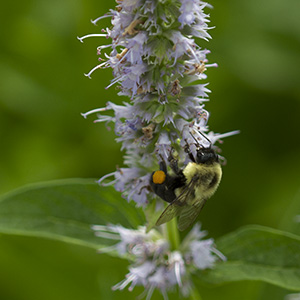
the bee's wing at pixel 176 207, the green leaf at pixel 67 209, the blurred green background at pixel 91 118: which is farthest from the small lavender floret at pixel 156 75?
the blurred green background at pixel 91 118

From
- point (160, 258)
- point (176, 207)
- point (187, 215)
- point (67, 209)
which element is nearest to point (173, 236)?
point (160, 258)

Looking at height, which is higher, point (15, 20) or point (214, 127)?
point (15, 20)

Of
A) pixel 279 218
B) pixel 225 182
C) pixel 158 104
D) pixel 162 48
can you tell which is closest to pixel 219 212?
pixel 225 182

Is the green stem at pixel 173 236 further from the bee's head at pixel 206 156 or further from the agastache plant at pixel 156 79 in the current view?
the bee's head at pixel 206 156

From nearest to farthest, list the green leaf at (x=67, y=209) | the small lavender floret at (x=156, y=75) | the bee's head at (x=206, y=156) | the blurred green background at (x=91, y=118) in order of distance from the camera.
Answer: the small lavender floret at (x=156, y=75), the bee's head at (x=206, y=156), the green leaf at (x=67, y=209), the blurred green background at (x=91, y=118)

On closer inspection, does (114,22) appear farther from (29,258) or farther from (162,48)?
(29,258)

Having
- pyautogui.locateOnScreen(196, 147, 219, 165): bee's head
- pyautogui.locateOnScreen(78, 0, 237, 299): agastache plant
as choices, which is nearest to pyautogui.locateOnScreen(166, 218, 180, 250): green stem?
pyautogui.locateOnScreen(78, 0, 237, 299): agastache plant

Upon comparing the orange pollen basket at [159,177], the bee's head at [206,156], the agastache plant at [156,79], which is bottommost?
the orange pollen basket at [159,177]
